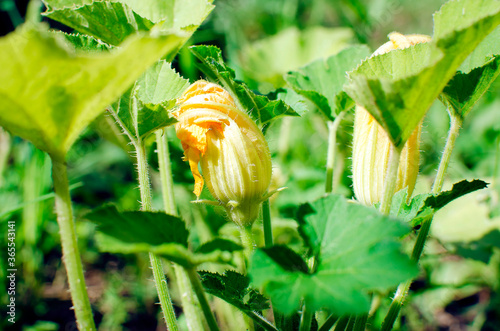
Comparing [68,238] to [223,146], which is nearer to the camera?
[68,238]

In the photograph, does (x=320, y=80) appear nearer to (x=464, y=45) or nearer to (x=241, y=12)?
(x=464, y=45)

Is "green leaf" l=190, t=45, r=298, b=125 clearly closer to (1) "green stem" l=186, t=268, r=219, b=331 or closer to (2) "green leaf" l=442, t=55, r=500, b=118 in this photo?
(2) "green leaf" l=442, t=55, r=500, b=118

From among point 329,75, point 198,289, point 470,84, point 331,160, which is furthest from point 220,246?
point 329,75

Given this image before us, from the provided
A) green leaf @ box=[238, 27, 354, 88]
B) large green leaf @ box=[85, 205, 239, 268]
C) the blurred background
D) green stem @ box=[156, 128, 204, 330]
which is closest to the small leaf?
large green leaf @ box=[85, 205, 239, 268]

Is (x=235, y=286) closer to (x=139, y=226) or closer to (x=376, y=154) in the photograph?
(x=139, y=226)

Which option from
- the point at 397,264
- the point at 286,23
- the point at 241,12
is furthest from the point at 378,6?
the point at 397,264

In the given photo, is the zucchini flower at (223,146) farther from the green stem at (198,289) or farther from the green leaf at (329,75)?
the green leaf at (329,75)
